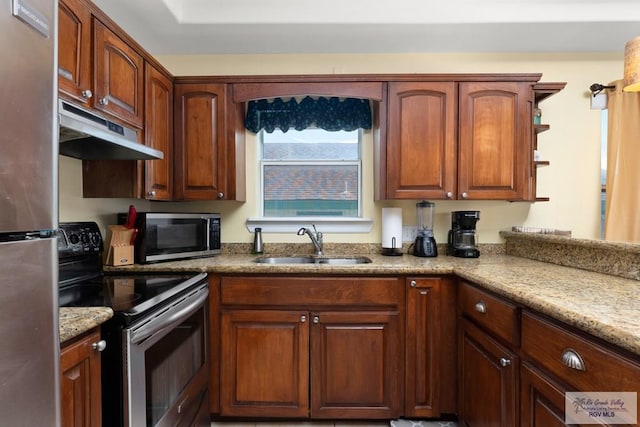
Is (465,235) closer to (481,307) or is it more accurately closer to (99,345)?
(481,307)

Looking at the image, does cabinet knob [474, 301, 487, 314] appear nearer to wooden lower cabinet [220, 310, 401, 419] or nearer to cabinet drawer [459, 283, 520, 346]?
cabinet drawer [459, 283, 520, 346]

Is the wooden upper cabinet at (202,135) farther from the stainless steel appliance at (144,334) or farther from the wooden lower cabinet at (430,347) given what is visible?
the wooden lower cabinet at (430,347)

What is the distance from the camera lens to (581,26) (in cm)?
203

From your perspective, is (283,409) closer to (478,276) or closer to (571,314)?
(478,276)

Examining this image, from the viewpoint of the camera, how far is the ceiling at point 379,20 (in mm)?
1964

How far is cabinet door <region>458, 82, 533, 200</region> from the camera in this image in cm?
198

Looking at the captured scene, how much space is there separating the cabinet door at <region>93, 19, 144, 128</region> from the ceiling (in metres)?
0.48

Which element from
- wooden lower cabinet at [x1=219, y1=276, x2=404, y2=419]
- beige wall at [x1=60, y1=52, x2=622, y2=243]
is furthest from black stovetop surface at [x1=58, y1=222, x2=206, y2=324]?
beige wall at [x1=60, y1=52, x2=622, y2=243]

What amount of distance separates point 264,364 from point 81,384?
3.31ft

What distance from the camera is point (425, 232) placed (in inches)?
85.0

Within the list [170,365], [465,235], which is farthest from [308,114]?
[170,365]

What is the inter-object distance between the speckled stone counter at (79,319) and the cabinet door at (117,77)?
0.95m

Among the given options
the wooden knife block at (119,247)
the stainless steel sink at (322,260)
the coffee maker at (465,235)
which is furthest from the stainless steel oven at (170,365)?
the coffee maker at (465,235)

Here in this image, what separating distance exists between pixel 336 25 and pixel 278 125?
768 mm
